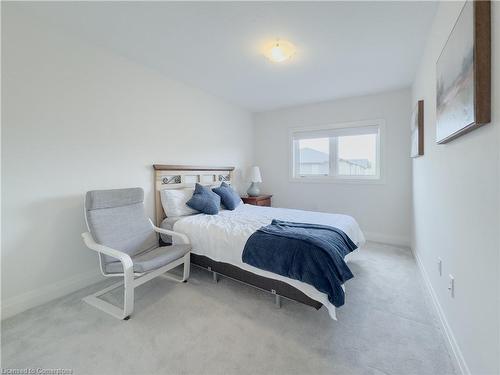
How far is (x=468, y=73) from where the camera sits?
109 cm

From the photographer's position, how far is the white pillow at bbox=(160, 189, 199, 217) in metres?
2.88

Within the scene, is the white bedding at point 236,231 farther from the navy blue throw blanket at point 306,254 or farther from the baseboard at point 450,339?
the baseboard at point 450,339

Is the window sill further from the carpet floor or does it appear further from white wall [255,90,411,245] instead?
the carpet floor

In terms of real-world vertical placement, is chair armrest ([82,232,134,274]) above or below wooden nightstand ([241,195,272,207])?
below

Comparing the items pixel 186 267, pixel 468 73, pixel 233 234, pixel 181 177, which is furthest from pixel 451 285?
pixel 181 177

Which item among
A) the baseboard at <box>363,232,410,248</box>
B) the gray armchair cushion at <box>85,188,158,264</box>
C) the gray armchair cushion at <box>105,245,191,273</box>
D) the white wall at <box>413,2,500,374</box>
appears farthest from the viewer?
the baseboard at <box>363,232,410,248</box>

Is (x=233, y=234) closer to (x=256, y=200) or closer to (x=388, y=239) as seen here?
(x=256, y=200)

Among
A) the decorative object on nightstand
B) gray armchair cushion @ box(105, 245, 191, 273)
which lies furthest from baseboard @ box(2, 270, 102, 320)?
the decorative object on nightstand

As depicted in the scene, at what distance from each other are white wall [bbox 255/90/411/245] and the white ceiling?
1.90 ft

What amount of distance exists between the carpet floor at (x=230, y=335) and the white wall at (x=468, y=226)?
0.29 metres

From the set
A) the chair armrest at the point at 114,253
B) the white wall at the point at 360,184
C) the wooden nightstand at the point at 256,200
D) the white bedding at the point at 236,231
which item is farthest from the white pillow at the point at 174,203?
the white wall at the point at 360,184

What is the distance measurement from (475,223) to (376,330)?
1058 mm

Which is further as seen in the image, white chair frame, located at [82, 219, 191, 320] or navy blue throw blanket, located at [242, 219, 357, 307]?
white chair frame, located at [82, 219, 191, 320]

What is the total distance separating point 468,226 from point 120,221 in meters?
2.73
